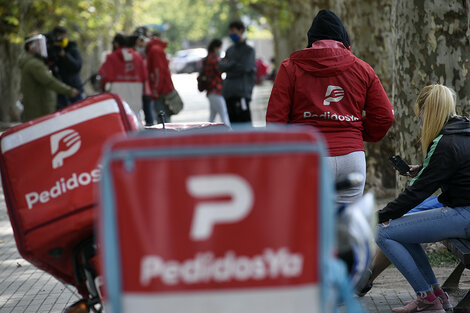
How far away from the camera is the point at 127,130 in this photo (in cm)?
421

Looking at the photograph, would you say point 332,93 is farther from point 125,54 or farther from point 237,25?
point 125,54

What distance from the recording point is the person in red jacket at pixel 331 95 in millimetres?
5656

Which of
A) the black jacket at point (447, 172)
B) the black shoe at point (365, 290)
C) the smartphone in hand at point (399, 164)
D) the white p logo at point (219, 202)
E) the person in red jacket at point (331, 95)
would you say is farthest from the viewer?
the black shoe at point (365, 290)

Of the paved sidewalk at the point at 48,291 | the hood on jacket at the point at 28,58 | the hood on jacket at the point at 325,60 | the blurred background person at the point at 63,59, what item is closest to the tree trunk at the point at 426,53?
the paved sidewalk at the point at 48,291

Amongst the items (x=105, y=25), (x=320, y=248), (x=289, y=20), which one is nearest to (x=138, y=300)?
(x=320, y=248)

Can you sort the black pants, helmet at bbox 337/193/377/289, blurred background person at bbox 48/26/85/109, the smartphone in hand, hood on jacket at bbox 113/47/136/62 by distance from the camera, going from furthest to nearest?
1. blurred background person at bbox 48/26/85/109
2. hood on jacket at bbox 113/47/136/62
3. the black pants
4. the smartphone in hand
5. helmet at bbox 337/193/377/289

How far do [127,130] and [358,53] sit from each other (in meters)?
8.44

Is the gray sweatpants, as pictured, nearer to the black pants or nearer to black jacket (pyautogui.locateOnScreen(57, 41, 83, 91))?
the black pants

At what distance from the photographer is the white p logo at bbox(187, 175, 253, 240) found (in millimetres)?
3113

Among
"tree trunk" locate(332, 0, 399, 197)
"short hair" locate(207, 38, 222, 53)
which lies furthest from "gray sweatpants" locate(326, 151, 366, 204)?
"short hair" locate(207, 38, 222, 53)

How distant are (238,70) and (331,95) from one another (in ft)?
26.6

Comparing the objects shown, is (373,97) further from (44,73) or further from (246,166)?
(44,73)

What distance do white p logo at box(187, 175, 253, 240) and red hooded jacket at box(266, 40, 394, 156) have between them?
2.56 metres

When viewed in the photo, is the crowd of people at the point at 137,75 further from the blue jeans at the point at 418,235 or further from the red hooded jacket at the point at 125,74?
the blue jeans at the point at 418,235
